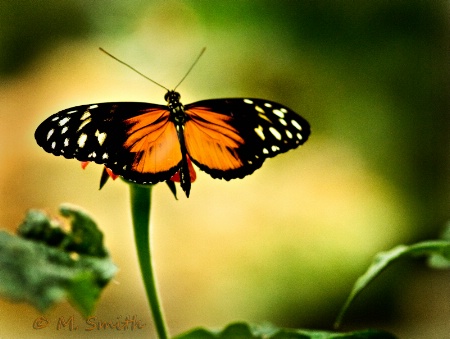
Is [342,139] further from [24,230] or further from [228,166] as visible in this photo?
[24,230]

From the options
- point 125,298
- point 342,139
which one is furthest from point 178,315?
point 342,139

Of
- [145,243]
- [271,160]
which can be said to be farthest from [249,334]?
[271,160]

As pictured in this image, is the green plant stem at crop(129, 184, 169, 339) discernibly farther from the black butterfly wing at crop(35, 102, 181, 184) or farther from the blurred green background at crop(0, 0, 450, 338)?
the blurred green background at crop(0, 0, 450, 338)

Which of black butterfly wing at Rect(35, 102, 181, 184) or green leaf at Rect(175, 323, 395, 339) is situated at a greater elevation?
black butterfly wing at Rect(35, 102, 181, 184)

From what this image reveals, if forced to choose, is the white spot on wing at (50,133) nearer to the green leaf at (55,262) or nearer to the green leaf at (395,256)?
the green leaf at (55,262)

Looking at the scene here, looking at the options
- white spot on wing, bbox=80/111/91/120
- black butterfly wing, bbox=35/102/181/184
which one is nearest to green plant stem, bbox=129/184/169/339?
black butterfly wing, bbox=35/102/181/184

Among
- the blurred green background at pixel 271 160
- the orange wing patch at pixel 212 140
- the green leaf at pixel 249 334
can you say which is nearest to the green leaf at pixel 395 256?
the green leaf at pixel 249 334
